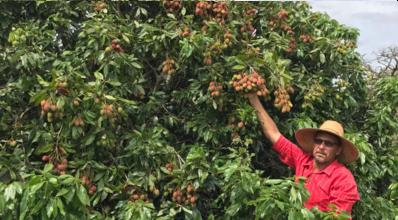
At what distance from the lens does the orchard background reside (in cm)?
324

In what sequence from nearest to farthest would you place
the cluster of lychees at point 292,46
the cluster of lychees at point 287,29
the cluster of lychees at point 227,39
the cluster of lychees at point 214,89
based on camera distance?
the cluster of lychees at point 214,89 < the cluster of lychees at point 227,39 < the cluster of lychees at point 292,46 < the cluster of lychees at point 287,29

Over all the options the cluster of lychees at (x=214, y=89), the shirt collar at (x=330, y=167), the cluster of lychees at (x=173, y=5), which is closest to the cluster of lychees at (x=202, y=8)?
the cluster of lychees at (x=173, y=5)

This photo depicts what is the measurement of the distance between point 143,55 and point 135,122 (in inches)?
17.8

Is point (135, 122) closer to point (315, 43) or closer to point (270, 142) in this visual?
point (270, 142)

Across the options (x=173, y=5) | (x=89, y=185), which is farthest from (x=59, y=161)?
(x=173, y=5)

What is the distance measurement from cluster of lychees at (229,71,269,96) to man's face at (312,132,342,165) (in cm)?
52

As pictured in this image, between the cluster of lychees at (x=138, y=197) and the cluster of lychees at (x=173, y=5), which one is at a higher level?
the cluster of lychees at (x=173, y=5)

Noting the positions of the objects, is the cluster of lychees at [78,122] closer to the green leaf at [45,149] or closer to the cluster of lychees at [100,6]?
the green leaf at [45,149]

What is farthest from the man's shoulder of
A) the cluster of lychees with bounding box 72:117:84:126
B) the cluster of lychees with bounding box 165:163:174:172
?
the cluster of lychees with bounding box 72:117:84:126

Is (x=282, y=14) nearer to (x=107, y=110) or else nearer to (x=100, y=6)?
(x=100, y=6)

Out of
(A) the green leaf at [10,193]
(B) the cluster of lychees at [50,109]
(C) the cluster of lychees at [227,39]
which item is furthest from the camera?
(C) the cluster of lychees at [227,39]

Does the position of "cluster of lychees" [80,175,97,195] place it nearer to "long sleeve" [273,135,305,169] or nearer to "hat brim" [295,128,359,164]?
"long sleeve" [273,135,305,169]

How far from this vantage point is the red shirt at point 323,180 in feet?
11.9

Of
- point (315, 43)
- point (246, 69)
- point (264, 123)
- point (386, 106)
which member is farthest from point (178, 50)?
point (386, 106)
